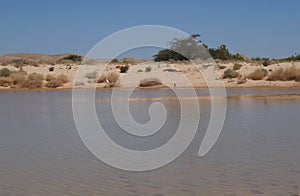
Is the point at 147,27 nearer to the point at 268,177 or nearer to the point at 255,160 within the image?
the point at 255,160

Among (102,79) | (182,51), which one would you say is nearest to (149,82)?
(102,79)

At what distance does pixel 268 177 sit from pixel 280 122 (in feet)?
16.1

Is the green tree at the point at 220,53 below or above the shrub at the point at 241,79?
above

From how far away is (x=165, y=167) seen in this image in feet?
20.7

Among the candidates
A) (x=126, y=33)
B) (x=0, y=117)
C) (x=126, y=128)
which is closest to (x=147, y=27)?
(x=126, y=33)

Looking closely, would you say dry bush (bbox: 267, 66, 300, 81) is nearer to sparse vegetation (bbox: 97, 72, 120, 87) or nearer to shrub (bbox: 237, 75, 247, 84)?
shrub (bbox: 237, 75, 247, 84)

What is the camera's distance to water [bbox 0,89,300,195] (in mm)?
5277

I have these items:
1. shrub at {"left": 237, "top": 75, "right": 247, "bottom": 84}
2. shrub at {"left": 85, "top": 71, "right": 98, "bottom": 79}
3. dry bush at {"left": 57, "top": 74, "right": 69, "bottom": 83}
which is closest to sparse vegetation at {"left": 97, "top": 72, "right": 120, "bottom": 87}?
shrub at {"left": 85, "top": 71, "right": 98, "bottom": 79}

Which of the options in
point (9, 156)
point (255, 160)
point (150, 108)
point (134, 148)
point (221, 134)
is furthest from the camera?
point (150, 108)

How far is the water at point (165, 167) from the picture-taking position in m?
5.28

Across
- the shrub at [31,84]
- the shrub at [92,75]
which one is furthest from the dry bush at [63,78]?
the shrub at [92,75]

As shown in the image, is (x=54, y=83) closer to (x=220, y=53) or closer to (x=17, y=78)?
(x=17, y=78)

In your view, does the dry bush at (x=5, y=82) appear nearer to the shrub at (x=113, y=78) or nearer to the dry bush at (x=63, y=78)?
the dry bush at (x=63, y=78)

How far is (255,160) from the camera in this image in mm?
6484
